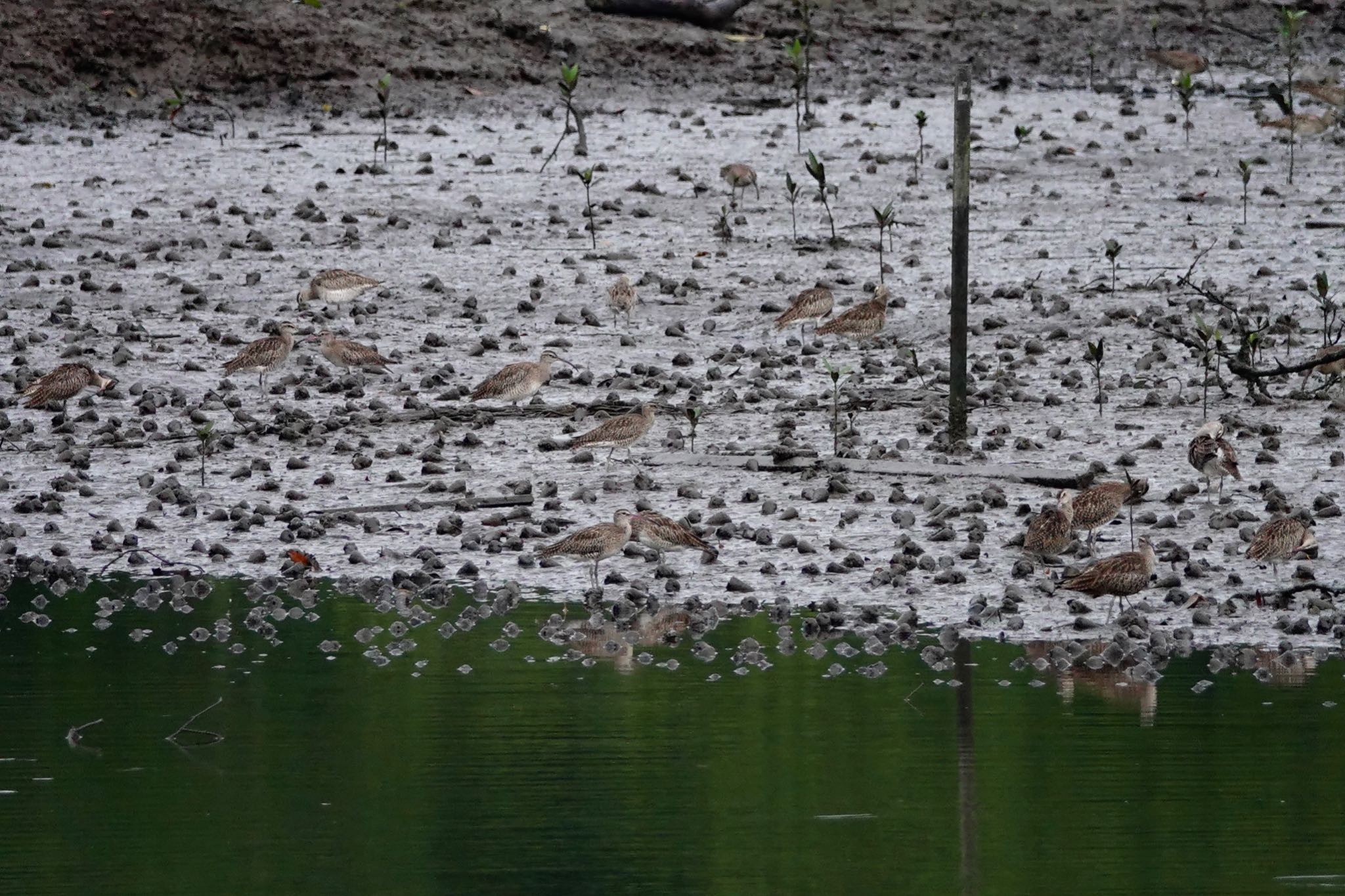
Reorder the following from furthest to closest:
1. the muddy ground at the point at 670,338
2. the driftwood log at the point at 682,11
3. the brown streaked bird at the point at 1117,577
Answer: the driftwood log at the point at 682,11 < the muddy ground at the point at 670,338 < the brown streaked bird at the point at 1117,577

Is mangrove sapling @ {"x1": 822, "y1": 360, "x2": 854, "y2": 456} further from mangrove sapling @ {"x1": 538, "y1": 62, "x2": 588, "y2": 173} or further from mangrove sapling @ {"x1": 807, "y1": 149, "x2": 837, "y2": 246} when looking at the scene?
mangrove sapling @ {"x1": 538, "y1": 62, "x2": 588, "y2": 173}

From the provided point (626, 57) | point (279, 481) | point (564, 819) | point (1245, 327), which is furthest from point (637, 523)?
point (626, 57)

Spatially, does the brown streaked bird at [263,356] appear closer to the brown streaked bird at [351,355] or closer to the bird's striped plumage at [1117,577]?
the brown streaked bird at [351,355]

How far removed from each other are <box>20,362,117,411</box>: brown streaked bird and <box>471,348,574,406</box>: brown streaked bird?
2799 mm

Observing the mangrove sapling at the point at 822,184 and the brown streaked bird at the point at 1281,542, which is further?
the mangrove sapling at the point at 822,184

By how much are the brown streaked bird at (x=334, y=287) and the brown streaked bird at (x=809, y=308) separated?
11.8 ft

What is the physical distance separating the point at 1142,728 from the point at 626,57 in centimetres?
1965

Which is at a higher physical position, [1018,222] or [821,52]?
[821,52]

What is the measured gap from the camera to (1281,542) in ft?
34.4

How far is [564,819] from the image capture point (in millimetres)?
6996

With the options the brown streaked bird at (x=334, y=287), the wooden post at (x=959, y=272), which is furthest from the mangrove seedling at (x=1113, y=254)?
the brown streaked bird at (x=334, y=287)

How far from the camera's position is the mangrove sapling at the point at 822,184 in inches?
680

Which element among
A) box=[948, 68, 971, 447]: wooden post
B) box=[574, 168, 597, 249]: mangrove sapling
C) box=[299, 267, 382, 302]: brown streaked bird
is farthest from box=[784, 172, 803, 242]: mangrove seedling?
box=[948, 68, 971, 447]: wooden post

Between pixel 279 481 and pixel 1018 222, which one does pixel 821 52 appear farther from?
pixel 279 481
